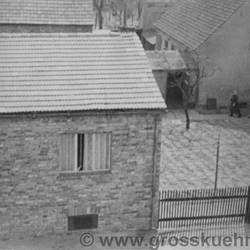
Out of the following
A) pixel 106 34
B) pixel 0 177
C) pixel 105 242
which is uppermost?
pixel 106 34

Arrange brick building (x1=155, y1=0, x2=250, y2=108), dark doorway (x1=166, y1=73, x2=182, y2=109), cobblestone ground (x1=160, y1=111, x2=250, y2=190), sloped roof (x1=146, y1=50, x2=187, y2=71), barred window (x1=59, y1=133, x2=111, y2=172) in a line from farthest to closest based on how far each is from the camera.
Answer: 1. dark doorway (x1=166, y1=73, x2=182, y2=109)
2. sloped roof (x1=146, y1=50, x2=187, y2=71)
3. brick building (x1=155, y1=0, x2=250, y2=108)
4. cobblestone ground (x1=160, y1=111, x2=250, y2=190)
5. barred window (x1=59, y1=133, x2=111, y2=172)

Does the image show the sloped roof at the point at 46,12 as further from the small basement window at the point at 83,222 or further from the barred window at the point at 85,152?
the small basement window at the point at 83,222

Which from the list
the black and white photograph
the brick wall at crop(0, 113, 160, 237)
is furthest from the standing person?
the brick wall at crop(0, 113, 160, 237)

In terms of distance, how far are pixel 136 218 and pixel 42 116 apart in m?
4.14

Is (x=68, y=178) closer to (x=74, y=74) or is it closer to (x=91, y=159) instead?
(x=91, y=159)

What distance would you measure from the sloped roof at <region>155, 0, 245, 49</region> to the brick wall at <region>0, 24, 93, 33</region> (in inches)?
221

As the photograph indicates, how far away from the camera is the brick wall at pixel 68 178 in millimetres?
15328

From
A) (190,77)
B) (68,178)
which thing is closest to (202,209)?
(68,178)

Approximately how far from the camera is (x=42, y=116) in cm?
1512

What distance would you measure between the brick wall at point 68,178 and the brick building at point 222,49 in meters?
12.5

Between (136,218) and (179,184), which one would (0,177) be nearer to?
(136,218)

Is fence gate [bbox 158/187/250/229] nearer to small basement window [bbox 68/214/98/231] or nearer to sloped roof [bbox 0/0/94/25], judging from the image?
small basement window [bbox 68/214/98/231]

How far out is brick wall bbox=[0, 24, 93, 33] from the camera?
85.7 feet

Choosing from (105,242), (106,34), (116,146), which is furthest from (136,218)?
(106,34)
